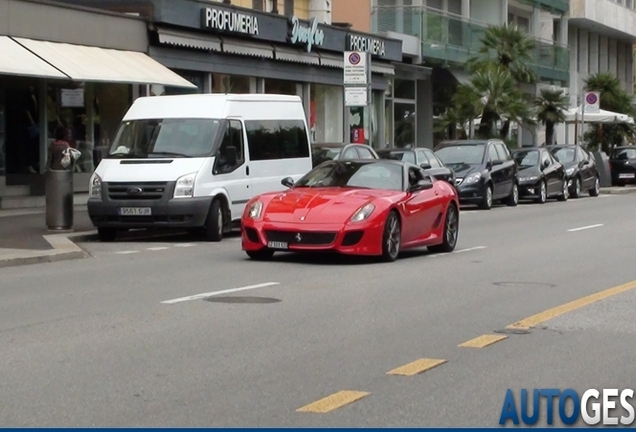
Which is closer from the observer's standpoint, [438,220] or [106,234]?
[438,220]

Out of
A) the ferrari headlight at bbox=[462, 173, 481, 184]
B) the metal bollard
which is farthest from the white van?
the ferrari headlight at bbox=[462, 173, 481, 184]

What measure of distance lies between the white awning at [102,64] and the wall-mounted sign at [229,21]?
2455 mm

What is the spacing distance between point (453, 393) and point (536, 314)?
153 inches

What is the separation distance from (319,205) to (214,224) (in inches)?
179

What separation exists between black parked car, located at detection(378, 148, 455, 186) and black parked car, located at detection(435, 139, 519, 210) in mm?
1031

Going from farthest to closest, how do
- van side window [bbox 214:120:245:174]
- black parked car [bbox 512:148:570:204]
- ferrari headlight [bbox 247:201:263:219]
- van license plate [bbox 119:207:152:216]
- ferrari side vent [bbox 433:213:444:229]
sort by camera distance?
black parked car [bbox 512:148:570:204]
van side window [bbox 214:120:245:174]
van license plate [bbox 119:207:152:216]
ferrari side vent [bbox 433:213:444:229]
ferrari headlight [bbox 247:201:263:219]

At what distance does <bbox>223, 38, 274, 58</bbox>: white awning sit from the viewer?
3238 centimetres

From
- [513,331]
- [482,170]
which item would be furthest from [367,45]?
[513,331]

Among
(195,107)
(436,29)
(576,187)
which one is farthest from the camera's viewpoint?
(436,29)

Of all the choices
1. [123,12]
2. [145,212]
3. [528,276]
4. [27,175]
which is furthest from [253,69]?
[528,276]

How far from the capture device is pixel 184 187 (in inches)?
787

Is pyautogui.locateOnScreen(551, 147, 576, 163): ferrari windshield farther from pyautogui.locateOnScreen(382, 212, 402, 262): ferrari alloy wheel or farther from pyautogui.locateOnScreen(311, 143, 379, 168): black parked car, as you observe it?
pyautogui.locateOnScreen(382, 212, 402, 262): ferrari alloy wheel

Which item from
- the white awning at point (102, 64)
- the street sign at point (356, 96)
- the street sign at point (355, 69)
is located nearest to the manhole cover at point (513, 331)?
the white awning at point (102, 64)

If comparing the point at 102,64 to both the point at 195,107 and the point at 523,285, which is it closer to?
the point at 195,107
